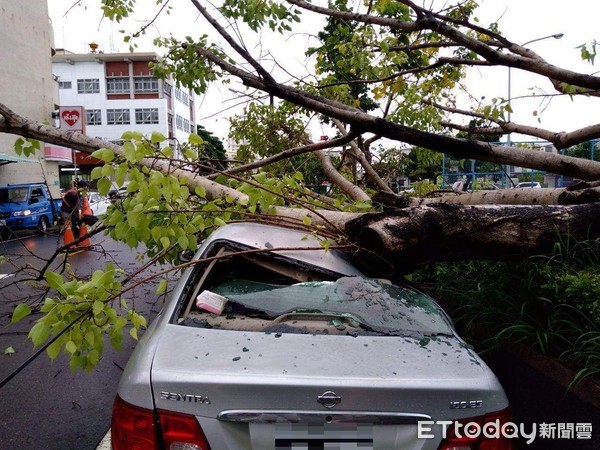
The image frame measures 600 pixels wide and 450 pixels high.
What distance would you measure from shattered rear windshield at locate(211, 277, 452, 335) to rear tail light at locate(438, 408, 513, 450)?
55 centimetres

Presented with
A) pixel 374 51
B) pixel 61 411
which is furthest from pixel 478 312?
pixel 374 51

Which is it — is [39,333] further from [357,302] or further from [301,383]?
[357,302]

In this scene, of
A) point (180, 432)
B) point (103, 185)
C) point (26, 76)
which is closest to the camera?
point (180, 432)

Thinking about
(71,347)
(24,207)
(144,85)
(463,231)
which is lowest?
(24,207)

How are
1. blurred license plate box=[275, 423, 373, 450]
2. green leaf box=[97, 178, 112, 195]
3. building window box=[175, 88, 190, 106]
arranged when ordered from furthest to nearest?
1. building window box=[175, 88, 190, 106]
2. green leaf box=[97, 178, 112, 195]
3. blurred license plate box=[275, 423, 373, 450]

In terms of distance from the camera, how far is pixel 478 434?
182 centimetres

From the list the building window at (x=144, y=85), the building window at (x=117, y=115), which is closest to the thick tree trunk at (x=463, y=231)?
the building window at (x=117, y=115)

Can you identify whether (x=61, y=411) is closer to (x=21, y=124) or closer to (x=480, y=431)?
(x=21, y=124)

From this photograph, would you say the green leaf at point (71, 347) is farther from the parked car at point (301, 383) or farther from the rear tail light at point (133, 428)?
the rear tail light at point (133, 428)

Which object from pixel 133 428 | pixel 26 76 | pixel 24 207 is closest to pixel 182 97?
pixel 26 76

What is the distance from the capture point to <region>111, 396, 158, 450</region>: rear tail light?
1.73 m

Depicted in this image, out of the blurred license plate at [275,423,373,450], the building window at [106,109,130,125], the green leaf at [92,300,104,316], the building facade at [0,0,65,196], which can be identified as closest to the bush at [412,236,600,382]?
the blurred license plate at [275,423,373,450]

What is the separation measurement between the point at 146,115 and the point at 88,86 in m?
7.27

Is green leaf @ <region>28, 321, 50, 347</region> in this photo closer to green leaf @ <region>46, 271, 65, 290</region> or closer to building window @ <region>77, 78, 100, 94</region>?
green leaf @ <region>46, 271, 65, 290</region>
